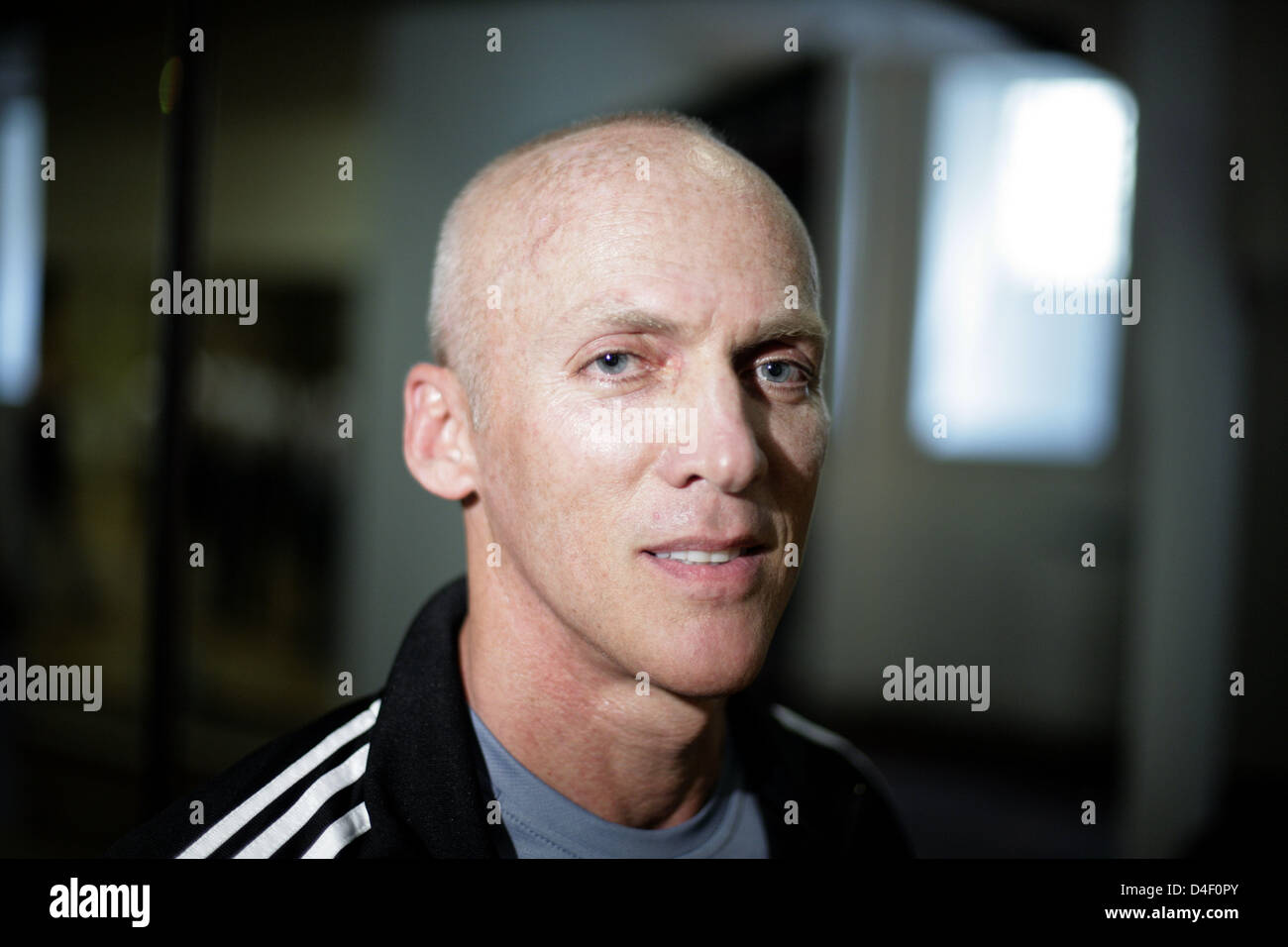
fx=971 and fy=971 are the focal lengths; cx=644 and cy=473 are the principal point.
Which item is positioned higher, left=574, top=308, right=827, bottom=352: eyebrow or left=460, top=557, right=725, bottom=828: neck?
left=574, top=308, right=827, bottom=352: eyebrow

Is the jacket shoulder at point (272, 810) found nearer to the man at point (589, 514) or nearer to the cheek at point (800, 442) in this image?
the man at point (589, 514)

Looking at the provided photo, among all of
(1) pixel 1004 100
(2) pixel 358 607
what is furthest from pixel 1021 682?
(2) pixel 358 607

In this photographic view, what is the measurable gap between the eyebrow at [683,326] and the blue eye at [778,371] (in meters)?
0.04

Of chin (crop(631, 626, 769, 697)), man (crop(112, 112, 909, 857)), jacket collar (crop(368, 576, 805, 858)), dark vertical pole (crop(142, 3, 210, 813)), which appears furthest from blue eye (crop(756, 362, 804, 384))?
dark vertical pole (crop(142, 3, 210, 813))

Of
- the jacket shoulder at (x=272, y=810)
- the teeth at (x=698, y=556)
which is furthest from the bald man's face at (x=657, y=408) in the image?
the jacket shoulder at (x=272, y=810)

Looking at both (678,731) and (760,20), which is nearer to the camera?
(678,731)

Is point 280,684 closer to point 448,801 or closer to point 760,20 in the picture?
point 448,801

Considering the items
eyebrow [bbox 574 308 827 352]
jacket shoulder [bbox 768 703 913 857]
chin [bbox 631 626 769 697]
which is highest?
eyebrow [bbox 574 308 827 352]

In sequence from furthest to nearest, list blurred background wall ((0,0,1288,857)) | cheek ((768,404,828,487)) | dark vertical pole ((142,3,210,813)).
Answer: blurred background wall ((0,0,1288,857))
dark vertical pole ((142,3,210,813))
cheek ((768,404,828,487))

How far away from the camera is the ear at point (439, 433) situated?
123 centimetres

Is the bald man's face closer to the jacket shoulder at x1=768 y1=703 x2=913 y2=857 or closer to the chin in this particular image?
the chin

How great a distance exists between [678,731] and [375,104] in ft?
10.9

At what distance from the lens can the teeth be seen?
108 centimetres
